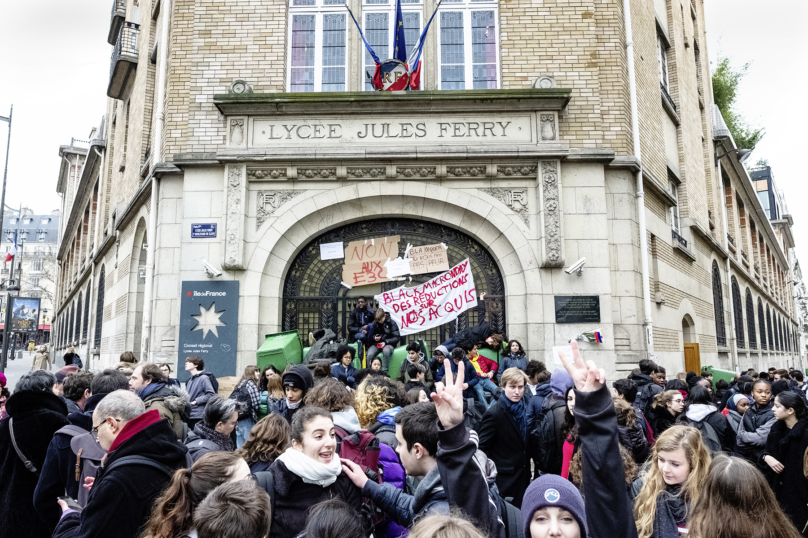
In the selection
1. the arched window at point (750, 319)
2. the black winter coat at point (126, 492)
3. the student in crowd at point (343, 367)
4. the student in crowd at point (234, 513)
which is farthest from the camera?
the arched window at point (750, 319)

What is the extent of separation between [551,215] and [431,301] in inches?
115

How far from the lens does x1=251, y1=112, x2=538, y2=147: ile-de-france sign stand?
1188 centimetres

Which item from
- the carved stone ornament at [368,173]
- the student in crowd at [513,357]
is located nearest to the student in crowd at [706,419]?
the student in crowd at [513,357]

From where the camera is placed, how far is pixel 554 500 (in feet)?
7.62

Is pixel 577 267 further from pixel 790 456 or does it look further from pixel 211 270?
pixel 211 270

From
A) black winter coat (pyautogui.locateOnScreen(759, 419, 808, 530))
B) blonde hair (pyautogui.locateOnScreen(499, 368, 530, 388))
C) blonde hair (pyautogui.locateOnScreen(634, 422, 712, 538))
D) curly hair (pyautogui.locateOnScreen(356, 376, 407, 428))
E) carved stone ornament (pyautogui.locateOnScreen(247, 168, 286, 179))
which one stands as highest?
carved stone ornament (pyautogui.locateOnScreen(247, 168, 286, 179))

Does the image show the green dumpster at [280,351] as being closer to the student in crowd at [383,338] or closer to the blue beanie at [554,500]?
the student in crowd at [383,338]

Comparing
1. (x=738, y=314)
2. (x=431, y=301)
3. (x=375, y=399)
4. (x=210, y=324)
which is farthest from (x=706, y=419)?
(x=738, y=314)

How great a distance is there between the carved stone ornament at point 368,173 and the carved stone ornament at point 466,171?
4.43 ft

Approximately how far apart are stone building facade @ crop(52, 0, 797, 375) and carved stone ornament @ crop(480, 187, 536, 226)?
3 centimetres

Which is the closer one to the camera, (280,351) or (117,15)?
(280,351)

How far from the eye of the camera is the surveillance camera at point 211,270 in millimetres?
11445

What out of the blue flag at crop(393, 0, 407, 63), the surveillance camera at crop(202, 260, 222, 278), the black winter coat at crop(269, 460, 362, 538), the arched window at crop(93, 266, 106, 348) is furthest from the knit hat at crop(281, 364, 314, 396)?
the arched window at crop(93, 266, 106, 348)

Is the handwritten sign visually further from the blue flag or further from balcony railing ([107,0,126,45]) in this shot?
balcony railing ([107,0,126,45])
